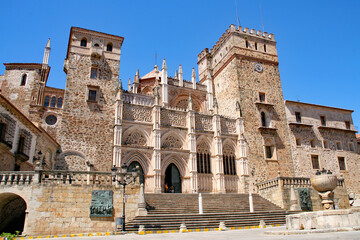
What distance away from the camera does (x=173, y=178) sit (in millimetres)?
26172

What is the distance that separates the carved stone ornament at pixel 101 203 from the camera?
1551cm

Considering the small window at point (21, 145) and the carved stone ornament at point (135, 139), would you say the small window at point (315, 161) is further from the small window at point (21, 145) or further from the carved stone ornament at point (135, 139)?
the small window at point (21, 145)

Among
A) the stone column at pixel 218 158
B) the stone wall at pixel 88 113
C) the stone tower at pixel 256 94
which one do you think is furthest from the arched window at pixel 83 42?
the stone column at pixel 218 158

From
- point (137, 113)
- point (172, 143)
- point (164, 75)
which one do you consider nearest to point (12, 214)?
point (137, 113)

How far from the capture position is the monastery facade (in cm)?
2450

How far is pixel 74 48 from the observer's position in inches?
1036

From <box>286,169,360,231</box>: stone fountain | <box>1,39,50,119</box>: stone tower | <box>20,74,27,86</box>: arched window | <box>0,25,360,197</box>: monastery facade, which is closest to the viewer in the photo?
<box>286,169,360,231</box>: stone fountain

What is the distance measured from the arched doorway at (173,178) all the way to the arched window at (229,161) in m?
4.78

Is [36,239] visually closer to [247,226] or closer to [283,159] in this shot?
[247,226]

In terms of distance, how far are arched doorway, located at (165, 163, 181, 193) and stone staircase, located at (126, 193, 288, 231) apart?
4455mm

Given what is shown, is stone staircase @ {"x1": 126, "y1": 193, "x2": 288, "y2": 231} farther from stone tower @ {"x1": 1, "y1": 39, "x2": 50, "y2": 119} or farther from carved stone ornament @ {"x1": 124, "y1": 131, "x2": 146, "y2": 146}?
stone tower @ {"x1": 1, "y1": 39, "x2": 50, "y2": 119}

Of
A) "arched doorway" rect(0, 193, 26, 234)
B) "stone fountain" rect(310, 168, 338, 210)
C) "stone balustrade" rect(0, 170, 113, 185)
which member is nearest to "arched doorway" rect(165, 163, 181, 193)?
"stone balustrade" rect(0, 170, 113, 185)

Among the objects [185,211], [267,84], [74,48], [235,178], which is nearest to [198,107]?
[267,84]

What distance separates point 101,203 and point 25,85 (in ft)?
72.9
